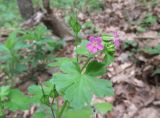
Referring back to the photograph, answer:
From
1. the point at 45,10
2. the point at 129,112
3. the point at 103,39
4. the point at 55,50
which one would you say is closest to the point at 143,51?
the point at 129,112

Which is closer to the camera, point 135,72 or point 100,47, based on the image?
point 100,47

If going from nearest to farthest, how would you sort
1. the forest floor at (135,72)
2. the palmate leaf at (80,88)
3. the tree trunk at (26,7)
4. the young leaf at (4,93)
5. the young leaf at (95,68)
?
the palmate leaf at (80,88) < the young leaf at (95,68) < the young leaf at (4,93) < the forest floor at (135,72) < the tree trunk at (26,7)

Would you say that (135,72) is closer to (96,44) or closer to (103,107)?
(103,107)

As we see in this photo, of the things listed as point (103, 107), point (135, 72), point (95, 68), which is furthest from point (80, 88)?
point (135, 72)

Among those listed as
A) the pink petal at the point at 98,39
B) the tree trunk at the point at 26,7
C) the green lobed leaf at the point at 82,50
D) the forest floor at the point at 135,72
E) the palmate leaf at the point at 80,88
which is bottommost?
the forest floor at the point at 135,72

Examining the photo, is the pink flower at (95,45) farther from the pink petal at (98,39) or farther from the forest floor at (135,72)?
the forest floor at (135,72)

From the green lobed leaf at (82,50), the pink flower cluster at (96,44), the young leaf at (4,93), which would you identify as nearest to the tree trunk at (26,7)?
the young leaf at (4,93)

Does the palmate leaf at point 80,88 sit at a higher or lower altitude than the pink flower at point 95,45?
lower
